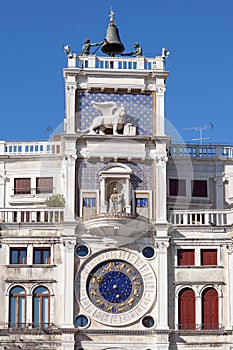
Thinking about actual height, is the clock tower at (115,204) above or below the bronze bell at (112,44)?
below

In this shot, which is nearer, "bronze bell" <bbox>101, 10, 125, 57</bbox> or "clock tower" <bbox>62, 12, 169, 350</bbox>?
"clock tower" <bbox>62, 12, 169, 350</bbox>

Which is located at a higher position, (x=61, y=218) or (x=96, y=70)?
(x=96, y=70)

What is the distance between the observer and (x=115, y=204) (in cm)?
5122

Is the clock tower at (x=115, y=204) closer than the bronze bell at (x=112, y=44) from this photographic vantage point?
Yes

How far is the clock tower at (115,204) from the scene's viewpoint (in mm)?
50094

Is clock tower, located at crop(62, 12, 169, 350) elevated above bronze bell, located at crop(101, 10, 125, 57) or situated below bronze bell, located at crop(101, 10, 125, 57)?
below

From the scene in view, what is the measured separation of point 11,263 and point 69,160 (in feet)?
18.9

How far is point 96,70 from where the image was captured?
5297 centimetres

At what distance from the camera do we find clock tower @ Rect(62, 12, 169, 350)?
50.1 meters

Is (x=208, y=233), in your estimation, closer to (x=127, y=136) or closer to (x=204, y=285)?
(x=204, y=285)

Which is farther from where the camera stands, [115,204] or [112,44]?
[112,44]

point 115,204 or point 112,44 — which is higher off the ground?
point 112,44

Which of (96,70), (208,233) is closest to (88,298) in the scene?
(208,233)

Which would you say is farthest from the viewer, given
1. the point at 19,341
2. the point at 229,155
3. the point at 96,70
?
the point at 229,155
